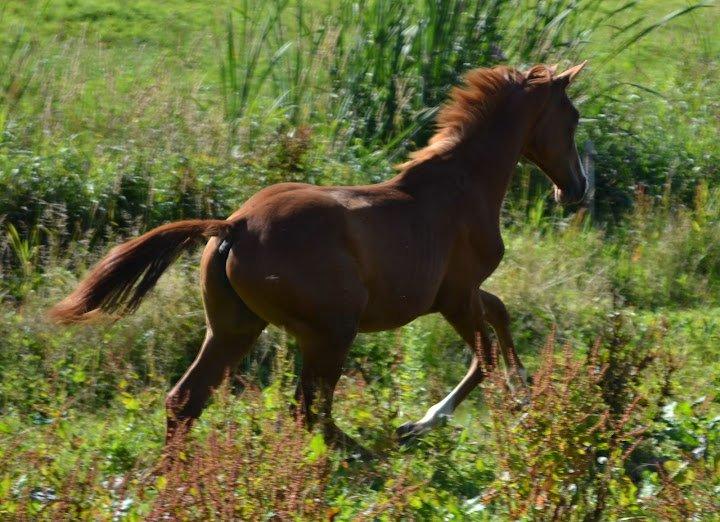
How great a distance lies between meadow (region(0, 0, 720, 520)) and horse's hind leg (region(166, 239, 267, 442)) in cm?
18

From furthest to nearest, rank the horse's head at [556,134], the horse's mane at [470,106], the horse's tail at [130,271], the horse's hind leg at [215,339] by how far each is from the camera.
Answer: the horse's head at [556,134] < the horse's mane at [470,106] < the horse's hind leg at [215,339] < the horse's tail at [130,271]

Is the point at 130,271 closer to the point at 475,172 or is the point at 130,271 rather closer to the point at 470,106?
the point at 475,172

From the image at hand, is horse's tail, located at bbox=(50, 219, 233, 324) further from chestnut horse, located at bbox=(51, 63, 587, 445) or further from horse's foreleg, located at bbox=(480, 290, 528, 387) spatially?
horse's foreleg, located at bbox=(480, 290, 528, 387)

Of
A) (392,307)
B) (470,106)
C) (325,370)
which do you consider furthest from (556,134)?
(325,370)

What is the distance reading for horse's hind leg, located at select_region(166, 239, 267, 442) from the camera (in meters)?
5.77

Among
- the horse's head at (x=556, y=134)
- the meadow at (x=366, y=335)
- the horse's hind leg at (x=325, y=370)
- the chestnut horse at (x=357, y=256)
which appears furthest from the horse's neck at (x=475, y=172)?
the horse's hind leg at (x=325, y=370)

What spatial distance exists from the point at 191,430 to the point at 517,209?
15.4 feet

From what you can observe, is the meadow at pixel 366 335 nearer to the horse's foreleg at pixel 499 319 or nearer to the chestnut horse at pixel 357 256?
the chestnut horse at pixel 357 256

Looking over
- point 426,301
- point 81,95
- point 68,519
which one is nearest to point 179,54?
point 81,95

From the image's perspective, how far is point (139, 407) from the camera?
617 centimetres

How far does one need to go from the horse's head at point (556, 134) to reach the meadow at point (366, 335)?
3.07 ft

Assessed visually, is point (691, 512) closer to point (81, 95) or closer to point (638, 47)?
point (81, 95)

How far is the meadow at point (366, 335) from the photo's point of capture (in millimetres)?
4613

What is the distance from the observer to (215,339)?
5.92 metres
